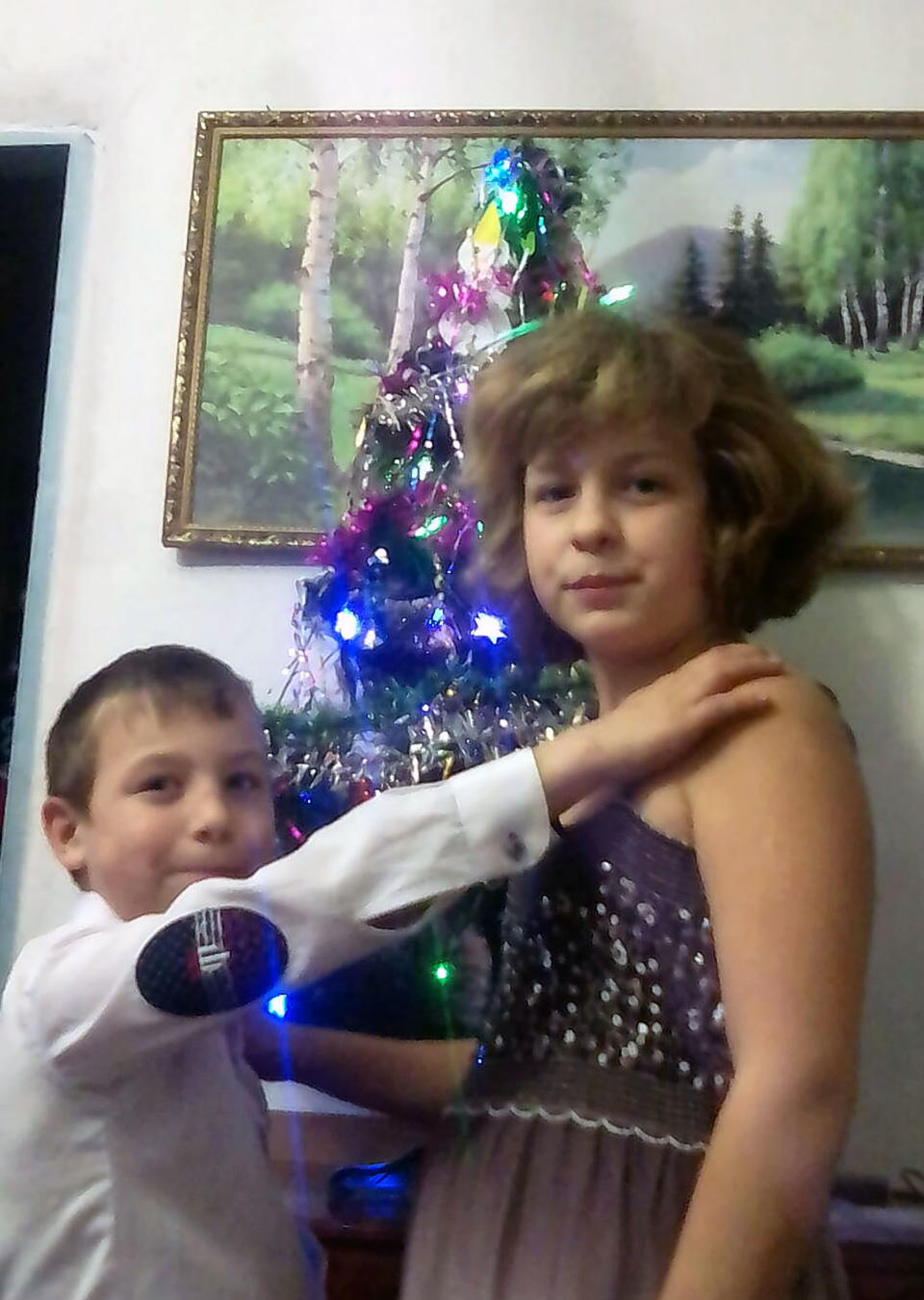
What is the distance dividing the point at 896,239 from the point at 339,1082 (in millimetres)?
1148

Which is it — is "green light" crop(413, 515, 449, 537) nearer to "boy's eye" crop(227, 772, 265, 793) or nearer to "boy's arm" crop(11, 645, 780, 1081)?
"boy's eye" crop(227, 772, 265, 793)

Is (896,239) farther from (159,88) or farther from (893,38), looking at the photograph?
(159,88)

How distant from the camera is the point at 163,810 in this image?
795mm

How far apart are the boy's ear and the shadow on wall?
82 cm

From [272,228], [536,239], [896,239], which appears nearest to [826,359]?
[896,239]

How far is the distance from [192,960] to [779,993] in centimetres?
32

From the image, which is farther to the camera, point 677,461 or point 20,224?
point 20,224

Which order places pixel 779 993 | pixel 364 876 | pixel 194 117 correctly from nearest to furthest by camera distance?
pixel 779 993, pixel 364 876, pixel 194 117

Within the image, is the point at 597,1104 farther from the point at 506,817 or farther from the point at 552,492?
the point at 552,492

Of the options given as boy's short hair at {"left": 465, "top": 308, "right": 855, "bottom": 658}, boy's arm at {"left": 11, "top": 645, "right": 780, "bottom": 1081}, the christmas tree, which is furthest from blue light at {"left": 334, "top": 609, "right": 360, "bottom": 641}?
boy's arm at {"left": 11, "top": 645, "right": 780, "bottom": 1081}

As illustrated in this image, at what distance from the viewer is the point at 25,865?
1.41 meters

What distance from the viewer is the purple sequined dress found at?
2.10 feet

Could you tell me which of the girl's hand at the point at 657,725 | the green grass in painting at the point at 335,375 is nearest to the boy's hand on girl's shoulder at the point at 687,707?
the girl's hand at the point at 657,725

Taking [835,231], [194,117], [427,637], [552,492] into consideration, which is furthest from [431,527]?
[194,117]
